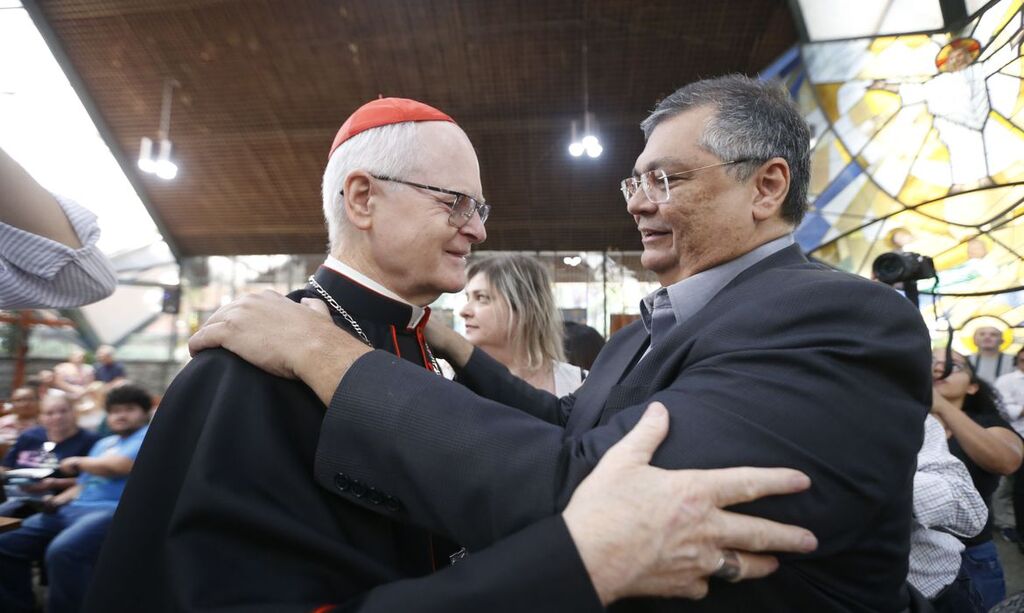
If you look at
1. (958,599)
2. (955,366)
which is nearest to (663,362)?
(958,599)

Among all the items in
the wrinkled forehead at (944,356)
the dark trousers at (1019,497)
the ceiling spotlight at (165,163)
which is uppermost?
the ceiling spotlight at (165,163)

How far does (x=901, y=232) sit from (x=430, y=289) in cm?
785

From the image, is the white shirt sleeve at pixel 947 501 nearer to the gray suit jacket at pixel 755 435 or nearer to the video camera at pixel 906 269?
the video camera at pixel 906 269

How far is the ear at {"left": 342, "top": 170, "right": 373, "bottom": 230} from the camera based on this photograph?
1332 mm

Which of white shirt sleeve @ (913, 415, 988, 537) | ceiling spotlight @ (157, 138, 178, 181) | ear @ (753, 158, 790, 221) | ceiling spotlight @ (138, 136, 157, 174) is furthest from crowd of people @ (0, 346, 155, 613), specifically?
ceiling spotlight @ (138, 136, 157, 174)

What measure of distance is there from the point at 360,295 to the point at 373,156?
12.5 inches

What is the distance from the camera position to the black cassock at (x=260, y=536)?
0.82 m

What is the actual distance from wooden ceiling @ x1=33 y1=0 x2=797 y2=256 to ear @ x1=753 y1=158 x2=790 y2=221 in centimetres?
775

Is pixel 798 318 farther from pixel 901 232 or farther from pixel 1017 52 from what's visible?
pixel 901 232

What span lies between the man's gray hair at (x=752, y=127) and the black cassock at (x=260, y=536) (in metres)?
1.08

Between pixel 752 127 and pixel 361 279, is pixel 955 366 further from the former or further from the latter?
pixel 361 279

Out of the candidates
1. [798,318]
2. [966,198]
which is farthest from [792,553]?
[966,198]

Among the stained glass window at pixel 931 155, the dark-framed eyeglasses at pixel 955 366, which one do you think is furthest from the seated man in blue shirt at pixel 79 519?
the stained glass window at pixel 931 155

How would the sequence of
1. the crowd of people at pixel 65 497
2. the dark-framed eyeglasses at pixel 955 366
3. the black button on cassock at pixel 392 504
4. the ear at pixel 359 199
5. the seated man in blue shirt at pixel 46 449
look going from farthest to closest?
the seated man in blue shirt at pixel 46 449, the crowd of people at pixel 65 497, the dark-framed eyeglasses at pixel 955 366, the ear at pixel 359 199, the black button on cassock at pixel 392 504
